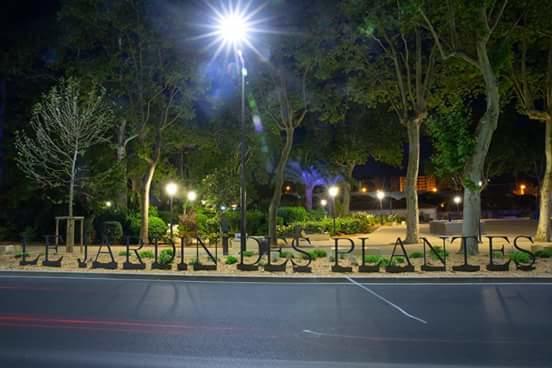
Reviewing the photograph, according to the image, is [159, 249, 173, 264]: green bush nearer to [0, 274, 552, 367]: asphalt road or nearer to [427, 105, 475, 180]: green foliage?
[0, 274, 552, 367]: asphalt road

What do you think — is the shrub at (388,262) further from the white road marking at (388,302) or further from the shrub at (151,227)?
the shrub at (151,227)

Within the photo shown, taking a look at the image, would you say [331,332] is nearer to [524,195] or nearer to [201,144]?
[201,144]

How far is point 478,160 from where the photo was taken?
50.5 ft

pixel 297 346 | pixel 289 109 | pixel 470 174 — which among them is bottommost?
pixel 297 346

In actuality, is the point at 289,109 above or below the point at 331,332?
above

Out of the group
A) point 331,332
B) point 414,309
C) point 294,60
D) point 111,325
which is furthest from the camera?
point 294,60

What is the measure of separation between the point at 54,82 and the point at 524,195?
59852 mm

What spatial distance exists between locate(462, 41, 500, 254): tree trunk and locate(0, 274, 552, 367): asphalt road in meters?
4.18

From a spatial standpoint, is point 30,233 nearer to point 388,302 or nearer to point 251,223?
point 251,223

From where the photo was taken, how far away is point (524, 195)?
66000mm

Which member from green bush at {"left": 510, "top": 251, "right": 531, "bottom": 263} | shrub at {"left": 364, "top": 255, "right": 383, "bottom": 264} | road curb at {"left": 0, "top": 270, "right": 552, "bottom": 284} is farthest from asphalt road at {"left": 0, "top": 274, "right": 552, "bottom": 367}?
shrub at {"left": 364, "top": 255, "right": 383, "bottom": 264}

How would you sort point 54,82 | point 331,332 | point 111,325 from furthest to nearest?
point 54,82
point 111,325
point 331,332

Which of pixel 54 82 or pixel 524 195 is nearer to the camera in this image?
pixel 54 82

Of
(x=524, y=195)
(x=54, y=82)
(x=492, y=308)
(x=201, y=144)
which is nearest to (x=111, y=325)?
(x=492, y=308)
